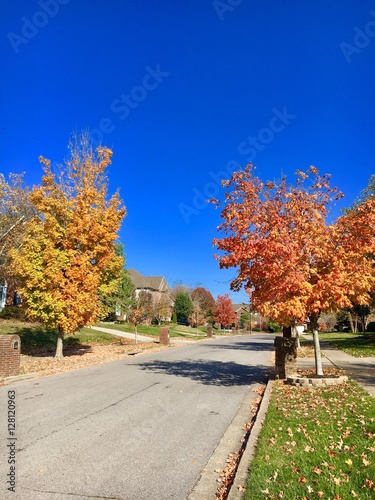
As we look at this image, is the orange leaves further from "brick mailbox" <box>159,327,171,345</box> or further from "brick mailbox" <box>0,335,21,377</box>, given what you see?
"brick mailbox" <box>159,327,171,345</box>

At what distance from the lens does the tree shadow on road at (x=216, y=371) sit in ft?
42.3

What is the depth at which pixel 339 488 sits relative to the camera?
13.3ft

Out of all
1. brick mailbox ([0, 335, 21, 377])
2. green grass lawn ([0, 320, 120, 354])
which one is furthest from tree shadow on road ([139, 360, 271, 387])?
green grass lawn ([0, 320, 120, 354])

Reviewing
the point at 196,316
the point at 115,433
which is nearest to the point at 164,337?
the point at 115,433

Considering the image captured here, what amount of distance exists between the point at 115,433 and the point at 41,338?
19.1 m

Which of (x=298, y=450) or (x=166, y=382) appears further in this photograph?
Result: (x=166, y=382)

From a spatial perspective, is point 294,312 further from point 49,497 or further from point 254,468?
point 49,497

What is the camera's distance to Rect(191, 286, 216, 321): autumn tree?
75.9 m

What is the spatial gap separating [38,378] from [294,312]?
8.83m

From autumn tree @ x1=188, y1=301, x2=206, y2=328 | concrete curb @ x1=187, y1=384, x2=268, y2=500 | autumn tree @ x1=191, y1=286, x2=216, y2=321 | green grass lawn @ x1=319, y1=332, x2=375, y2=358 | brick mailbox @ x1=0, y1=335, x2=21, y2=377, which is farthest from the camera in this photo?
autumn tree @ x1=191, y1=286, x2=216, y2=321

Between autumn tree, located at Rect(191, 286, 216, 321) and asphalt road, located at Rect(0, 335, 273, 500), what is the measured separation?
62.0 m

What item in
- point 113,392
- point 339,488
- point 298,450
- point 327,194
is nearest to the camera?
point 339,488

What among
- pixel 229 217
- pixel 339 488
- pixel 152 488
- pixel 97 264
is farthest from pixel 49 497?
pixel 97 264

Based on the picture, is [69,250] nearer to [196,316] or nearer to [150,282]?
[196,316]
